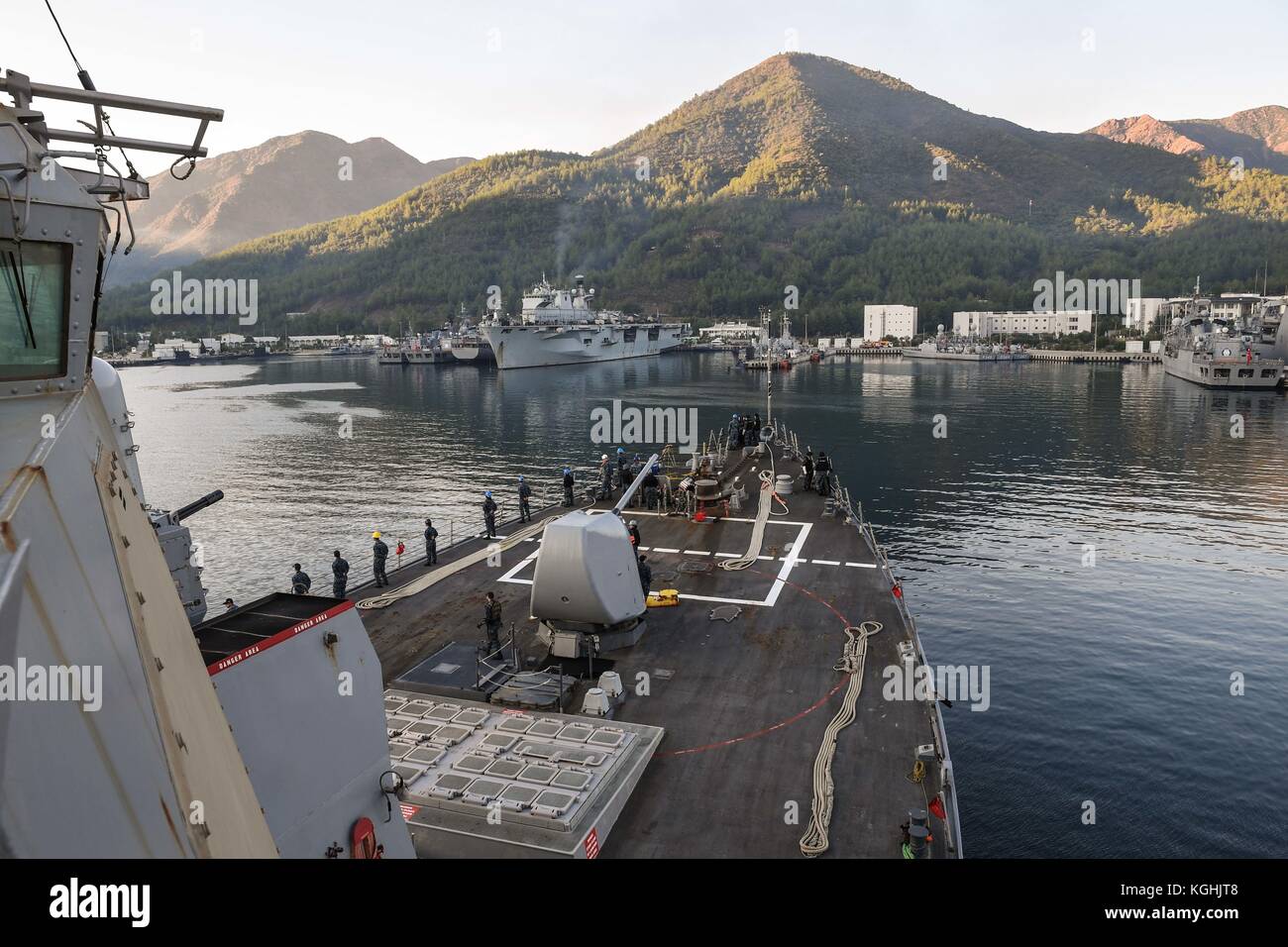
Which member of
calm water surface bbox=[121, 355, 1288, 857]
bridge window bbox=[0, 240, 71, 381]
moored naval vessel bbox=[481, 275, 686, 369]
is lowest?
calm water surface bbox=[121, 355, 1288, 857]

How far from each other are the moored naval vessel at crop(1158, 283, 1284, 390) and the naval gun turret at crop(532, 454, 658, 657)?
122 meters

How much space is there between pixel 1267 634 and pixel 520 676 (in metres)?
28.3

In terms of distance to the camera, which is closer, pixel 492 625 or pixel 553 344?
pixel 492 625

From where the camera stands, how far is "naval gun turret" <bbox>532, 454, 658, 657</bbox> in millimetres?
19656

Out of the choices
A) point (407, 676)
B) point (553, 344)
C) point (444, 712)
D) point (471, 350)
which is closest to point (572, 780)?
point (444, 712)

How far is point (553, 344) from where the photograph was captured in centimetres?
17188

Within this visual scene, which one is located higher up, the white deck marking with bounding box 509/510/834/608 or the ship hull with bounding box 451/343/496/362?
the ship hull with bounding box 451/343/496/362

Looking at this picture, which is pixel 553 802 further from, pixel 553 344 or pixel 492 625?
pixel 553 344

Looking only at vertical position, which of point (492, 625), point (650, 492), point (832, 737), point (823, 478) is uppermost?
point (823, 478)

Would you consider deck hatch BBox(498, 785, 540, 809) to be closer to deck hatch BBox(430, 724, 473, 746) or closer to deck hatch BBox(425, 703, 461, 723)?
deck hatch BBox(430, 724, 473, 746)

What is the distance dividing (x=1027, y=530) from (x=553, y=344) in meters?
137

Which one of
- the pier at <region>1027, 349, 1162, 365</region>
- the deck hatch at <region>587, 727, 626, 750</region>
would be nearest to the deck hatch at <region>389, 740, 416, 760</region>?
the deck hatch at <region>587, 727, 626, 750</region>
